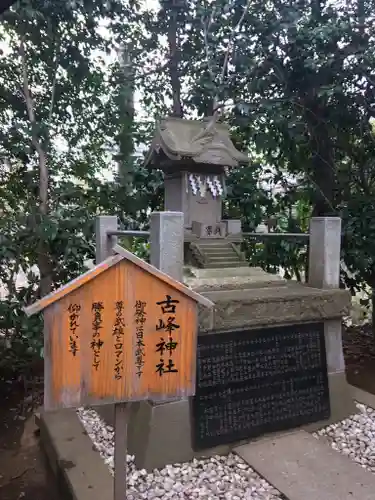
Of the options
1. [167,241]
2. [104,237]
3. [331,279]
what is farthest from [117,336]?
[331,279]

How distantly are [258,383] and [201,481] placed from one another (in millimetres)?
891

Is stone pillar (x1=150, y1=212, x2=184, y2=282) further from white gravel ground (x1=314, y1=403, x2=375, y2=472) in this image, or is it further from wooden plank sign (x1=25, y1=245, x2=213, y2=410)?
white gravel ground (x1=314, y1=403, x2=375, y2=472)

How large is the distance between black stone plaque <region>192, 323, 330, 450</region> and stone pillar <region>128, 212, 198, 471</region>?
0.12 meters

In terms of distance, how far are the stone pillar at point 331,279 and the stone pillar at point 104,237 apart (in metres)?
1.91

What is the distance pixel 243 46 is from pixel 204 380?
3.70 m

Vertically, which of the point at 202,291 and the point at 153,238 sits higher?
the point at 153,238

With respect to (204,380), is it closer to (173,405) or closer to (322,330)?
(173,405)

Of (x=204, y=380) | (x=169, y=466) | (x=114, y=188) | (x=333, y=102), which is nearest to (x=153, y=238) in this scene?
(x=204, y=380)

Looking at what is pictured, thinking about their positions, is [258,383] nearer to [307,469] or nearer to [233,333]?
[233,333]

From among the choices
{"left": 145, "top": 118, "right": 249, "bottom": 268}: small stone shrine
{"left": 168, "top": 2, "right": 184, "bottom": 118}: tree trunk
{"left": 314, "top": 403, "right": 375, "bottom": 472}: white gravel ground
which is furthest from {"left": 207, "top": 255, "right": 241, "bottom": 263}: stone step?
{"left": 168, "top": 2, "right": 184, "bottom": 118}: tree trunk

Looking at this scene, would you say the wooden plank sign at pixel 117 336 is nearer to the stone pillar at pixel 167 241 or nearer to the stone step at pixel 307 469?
the stone pillar at pixel 167 241

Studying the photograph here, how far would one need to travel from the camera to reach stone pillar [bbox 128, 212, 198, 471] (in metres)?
3.09

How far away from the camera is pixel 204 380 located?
3281 mm

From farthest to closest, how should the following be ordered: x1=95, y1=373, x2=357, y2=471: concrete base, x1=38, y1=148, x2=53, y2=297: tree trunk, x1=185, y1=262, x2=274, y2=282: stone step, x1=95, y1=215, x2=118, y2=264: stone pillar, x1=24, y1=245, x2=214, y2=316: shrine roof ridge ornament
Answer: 1. x1=38, y1=148, x2=53, y2=297: tree trunk
2. x1=95, y1=215, x2=118, y2=264: stone pillar
3. x1=185, y1=262, x2=274, y2=282: stone step
4. x1=95, y1=373, x2=357, y2=471: concrete base
5. x1=24, y1=245, x2=214, y2=316: shrine roof ridge ornament
